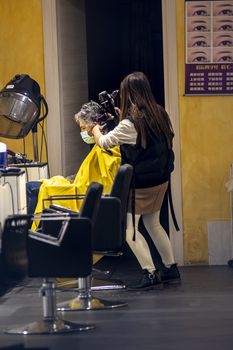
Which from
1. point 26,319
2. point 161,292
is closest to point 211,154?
point 161,292

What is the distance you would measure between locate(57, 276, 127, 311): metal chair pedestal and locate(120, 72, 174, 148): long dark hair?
0.95 meters

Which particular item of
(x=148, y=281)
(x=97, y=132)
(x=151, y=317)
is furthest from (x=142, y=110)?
(x=151, y=317)

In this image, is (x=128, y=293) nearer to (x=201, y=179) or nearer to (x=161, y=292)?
(x=161, y=292)

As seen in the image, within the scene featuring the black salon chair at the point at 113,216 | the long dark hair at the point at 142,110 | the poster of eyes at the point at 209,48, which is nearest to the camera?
the black salon chair at the point at 113,216

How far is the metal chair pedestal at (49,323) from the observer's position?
16.8ft

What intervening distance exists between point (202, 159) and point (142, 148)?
101 cm

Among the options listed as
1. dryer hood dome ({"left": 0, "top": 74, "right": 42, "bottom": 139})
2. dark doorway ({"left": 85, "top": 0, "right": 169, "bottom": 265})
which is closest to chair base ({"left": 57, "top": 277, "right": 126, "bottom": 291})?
dryer hood dome ({"left": 0, "top": 74, "right": 42, "bottom": 139})

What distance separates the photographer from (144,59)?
8.37 meters

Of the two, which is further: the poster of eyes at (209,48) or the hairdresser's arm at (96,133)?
the poster of eyes at (209,48)

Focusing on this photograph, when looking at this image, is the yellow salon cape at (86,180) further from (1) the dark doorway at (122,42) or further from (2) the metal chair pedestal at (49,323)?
(1) the dark doorway at (122,42)

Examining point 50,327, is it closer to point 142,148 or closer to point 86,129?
point 142,148

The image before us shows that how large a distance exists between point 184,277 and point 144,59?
7.38ft

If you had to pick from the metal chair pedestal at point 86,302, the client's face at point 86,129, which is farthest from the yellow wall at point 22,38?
the metal chair pedestal at point 86,302

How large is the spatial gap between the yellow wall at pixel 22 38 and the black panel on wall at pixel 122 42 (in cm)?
117
